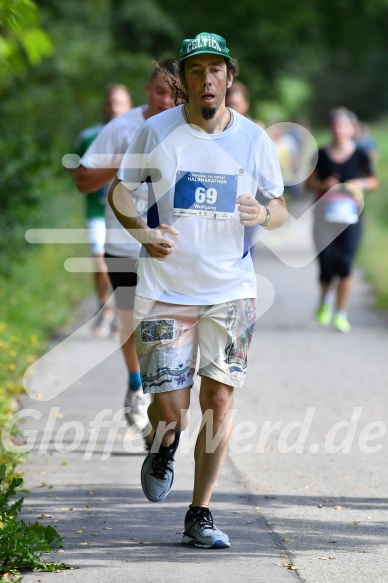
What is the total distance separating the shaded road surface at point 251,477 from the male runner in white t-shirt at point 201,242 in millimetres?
357

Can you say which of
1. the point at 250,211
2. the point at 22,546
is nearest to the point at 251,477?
the point at 250,211

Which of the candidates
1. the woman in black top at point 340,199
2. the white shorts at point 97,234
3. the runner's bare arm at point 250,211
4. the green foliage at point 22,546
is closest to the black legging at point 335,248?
the woman in black top at point 340,199

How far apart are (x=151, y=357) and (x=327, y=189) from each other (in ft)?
23.8

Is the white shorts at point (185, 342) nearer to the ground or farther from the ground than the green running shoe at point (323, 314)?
farther from the ground

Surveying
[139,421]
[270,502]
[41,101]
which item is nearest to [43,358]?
[139,421]

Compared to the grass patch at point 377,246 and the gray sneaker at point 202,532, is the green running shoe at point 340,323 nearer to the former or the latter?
the grass patch at point 377,246

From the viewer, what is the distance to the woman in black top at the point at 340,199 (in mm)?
12517

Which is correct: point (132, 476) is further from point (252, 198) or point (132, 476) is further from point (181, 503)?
point (252, 198)

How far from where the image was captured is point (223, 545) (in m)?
5.54

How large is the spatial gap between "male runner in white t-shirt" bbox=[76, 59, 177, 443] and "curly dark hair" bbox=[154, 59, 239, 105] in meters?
0.96

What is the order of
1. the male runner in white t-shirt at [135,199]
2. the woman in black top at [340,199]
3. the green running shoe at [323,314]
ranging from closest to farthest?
the male runner in white t-shirt at [135,199] < the woman in black top at [340,199] < the green running shoe at [323,314]

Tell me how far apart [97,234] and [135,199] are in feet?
14.8

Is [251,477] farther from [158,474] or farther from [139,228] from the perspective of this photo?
[139,228]

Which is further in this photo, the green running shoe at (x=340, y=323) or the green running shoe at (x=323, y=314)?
the green running shoe at (x=323, y=314)
